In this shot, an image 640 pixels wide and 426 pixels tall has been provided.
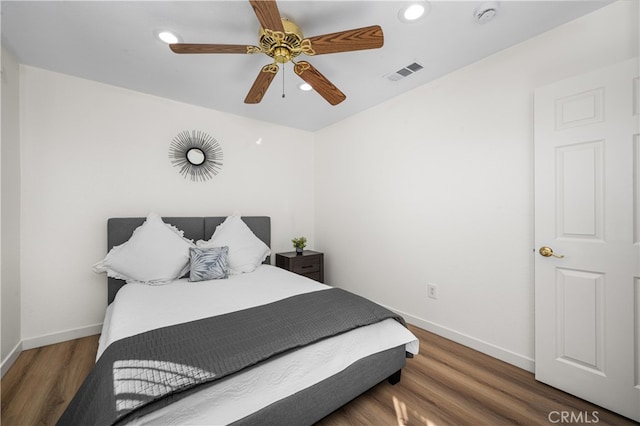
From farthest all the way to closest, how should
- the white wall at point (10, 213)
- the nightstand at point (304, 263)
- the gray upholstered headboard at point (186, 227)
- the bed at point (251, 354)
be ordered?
1. the nightstand at point (304, 263)
2. the gray upholstered headboard at point (186, 227)
3. the white wall at point (10, 213)
4. the bed at point (251, 354)

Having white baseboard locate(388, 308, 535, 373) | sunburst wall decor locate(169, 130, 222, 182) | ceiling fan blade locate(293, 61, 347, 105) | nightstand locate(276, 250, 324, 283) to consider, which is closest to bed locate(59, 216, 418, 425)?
white baseboard locate(388, 308, 535, 373)

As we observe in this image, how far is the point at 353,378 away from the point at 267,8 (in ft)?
6.75

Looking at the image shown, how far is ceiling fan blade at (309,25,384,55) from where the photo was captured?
4.79ft

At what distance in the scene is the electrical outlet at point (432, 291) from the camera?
103 inches

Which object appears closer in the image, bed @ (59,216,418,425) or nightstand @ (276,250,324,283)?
bed @ (59,216,418,425)

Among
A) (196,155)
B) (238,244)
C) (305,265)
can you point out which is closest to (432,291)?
(305,265)

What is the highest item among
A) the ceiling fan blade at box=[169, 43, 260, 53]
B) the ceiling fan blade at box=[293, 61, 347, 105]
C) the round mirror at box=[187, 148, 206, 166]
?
the ceiling fan blade at box=[169, 43, 260, 53]

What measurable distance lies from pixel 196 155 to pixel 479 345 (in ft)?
11.6

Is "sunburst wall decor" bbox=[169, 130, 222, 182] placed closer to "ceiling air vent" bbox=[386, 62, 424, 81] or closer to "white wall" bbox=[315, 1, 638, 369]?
"white wall" bbox=[315, 1, 638, 369]

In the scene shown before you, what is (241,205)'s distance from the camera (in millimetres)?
3555

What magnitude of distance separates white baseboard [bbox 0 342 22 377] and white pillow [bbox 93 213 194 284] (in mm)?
758

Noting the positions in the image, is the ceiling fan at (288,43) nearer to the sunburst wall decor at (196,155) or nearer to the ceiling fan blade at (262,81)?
the ceiling fan blade at (262,81)

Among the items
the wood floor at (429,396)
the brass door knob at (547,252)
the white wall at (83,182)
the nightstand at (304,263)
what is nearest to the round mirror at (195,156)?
the white wall at (83,182)

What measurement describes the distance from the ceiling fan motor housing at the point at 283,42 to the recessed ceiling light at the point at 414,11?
0.68 m
